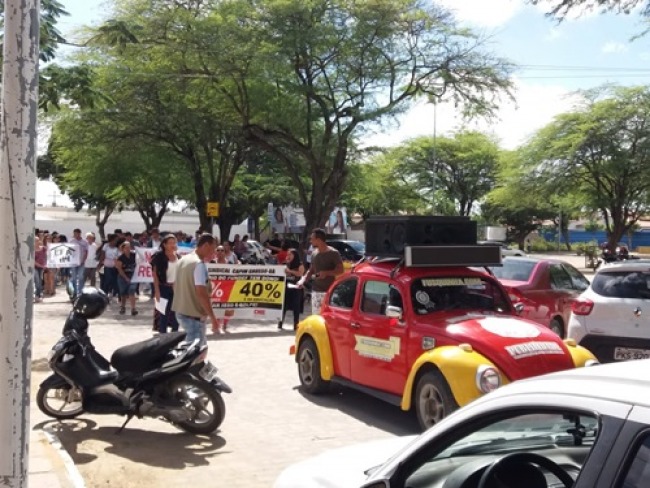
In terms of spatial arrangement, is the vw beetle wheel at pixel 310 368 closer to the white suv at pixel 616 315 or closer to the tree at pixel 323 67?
the white suv at pixel 616 315

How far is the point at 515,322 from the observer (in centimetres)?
697

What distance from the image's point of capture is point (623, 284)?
28.7 ft

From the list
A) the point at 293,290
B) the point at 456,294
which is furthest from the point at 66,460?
the point at 293,290

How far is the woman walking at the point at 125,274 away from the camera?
52.1 feet

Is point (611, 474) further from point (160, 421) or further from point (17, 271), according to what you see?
point (160, 421)

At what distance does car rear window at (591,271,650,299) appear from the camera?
28.2 ft

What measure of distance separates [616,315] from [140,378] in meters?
5.43

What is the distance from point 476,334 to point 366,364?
150 cm

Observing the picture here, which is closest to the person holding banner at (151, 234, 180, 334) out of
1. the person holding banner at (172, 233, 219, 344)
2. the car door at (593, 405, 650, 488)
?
the person holding banner at (172, 233, 219, 344)

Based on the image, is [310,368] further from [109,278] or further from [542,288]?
[109,278]

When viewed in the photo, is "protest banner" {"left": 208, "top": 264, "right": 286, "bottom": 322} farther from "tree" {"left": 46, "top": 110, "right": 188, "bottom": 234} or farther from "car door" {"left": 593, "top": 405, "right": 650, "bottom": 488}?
"car door" {"left": 593, "top": 405, "right": 650, "bottom": 488}

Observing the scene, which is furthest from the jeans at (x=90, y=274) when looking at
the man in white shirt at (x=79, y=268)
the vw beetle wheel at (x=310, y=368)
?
the vw beetle wheel at (x=310, y=368)

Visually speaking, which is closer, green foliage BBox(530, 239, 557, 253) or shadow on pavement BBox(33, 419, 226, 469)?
shadow on pavement BBox(33, 419, 226, 469)

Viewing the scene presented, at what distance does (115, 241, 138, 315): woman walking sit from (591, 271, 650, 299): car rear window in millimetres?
10202
